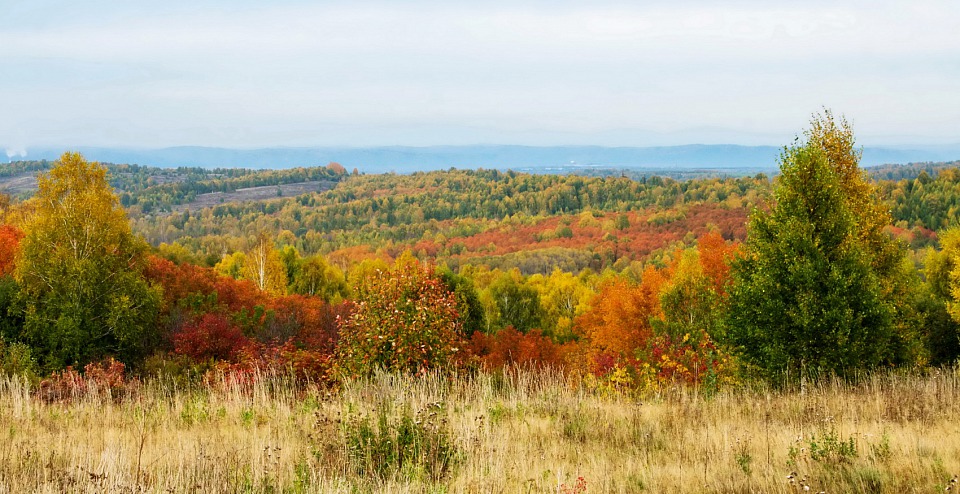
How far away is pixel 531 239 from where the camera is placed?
595 feet

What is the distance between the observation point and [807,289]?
19.2 m

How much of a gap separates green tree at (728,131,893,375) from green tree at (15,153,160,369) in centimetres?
2365

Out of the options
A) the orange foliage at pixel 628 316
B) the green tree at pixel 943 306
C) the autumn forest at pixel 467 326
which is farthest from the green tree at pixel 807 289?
the orange foliage at pixel 628 316

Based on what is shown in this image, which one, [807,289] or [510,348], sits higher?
[807,289]

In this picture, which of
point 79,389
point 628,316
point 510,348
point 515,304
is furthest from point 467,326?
point 79,389

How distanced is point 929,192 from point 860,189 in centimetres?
13710

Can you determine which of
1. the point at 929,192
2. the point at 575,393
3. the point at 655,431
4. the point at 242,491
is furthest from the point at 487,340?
the point at 929,192

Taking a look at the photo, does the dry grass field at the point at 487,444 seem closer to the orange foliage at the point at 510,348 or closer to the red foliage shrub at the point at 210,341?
the red foliage shrub at the point at 210,341

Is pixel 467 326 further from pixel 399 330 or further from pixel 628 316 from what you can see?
pixel 399 330

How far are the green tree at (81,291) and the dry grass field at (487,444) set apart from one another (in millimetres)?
18314

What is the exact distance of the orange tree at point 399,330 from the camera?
13.1m

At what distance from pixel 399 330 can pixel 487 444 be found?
6143mm

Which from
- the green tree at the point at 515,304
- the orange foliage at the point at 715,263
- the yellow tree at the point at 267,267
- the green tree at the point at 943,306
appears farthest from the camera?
the yellow tree at the point at 267,267

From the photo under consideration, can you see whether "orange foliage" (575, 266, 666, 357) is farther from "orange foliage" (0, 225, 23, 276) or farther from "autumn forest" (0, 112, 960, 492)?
"orange foliage" (0, 225, 23, 276)
